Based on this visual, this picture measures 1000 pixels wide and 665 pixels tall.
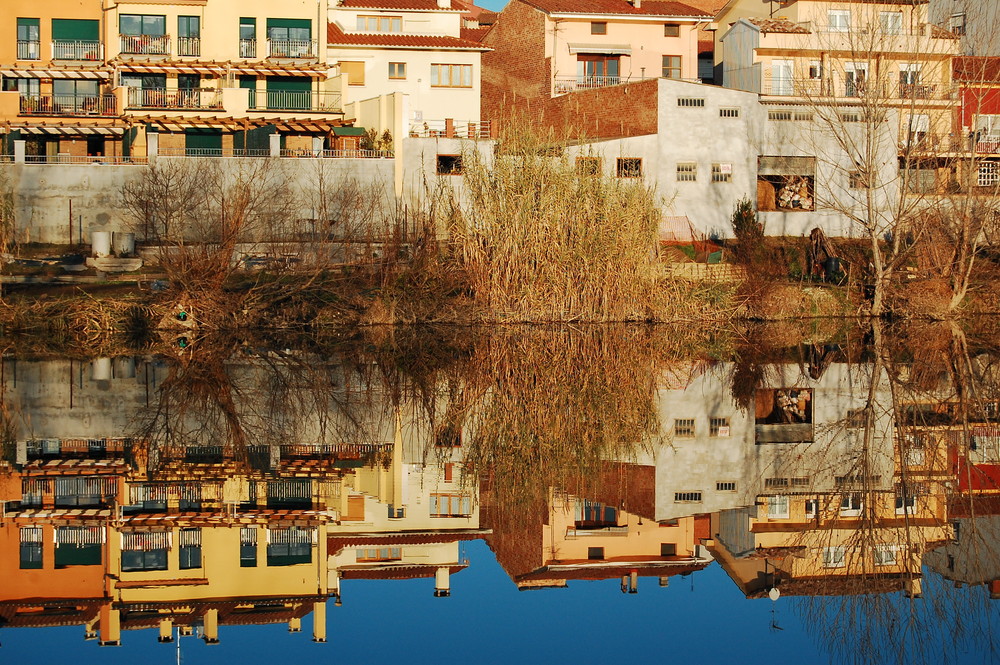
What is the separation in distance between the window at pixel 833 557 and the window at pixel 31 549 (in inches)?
237

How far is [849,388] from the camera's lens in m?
20.5

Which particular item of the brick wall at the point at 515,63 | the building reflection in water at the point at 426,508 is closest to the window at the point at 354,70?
the brick wall at the point at 515,63

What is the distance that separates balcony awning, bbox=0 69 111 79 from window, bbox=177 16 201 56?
2.78 metres

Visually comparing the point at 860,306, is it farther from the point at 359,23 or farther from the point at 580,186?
the point at 359,23

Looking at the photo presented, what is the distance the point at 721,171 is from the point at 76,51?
22570mm

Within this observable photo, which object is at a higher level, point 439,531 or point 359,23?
point 359,23

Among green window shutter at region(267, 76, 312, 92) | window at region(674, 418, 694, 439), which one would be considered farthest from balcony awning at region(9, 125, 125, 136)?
window at region(674, 418, 694, 439)

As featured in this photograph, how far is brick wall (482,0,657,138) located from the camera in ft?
142

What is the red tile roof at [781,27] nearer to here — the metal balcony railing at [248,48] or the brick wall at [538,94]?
the brick wall at [538,94]

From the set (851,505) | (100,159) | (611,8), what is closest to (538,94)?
(611,8)

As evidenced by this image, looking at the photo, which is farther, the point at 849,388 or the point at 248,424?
the point at 849,388

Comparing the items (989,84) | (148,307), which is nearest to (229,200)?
(148,307)

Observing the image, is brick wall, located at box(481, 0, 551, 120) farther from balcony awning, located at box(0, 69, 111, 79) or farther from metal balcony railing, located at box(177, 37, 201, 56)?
balcony awning, located at box(0, 69, 111, 79)

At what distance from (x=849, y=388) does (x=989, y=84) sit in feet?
92.8
